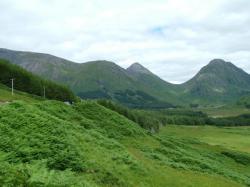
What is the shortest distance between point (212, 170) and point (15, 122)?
27023 mm

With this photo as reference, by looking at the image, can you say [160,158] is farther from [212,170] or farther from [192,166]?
[212,170]

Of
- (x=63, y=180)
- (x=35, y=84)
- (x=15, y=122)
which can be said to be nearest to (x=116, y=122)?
(x=15, y=122)

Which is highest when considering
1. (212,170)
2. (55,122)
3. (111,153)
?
(55,122)

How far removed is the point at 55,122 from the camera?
37.3 m

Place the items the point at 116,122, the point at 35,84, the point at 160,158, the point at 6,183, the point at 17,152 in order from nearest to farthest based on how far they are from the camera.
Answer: the point at 6,183 → the point at 17,152 → the point at 160,158 → the point at 116,122 → the point at 35,84

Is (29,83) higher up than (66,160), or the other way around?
(29,83)

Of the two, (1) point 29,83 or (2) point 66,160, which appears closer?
(2) point 66,160

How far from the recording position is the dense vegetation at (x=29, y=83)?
15312 cm

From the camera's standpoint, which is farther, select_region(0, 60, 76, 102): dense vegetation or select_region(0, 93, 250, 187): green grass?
select_region(0, 60, 76, 102): dense vegetation

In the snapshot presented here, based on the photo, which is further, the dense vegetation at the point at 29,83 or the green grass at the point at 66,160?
the dense vegetation at the point at 29,83

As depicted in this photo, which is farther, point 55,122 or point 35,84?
point 35,84

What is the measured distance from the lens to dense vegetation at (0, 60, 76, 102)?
502ft

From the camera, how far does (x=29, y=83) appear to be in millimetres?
157750

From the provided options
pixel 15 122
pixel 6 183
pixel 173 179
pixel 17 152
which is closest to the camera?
pixel 6 183
